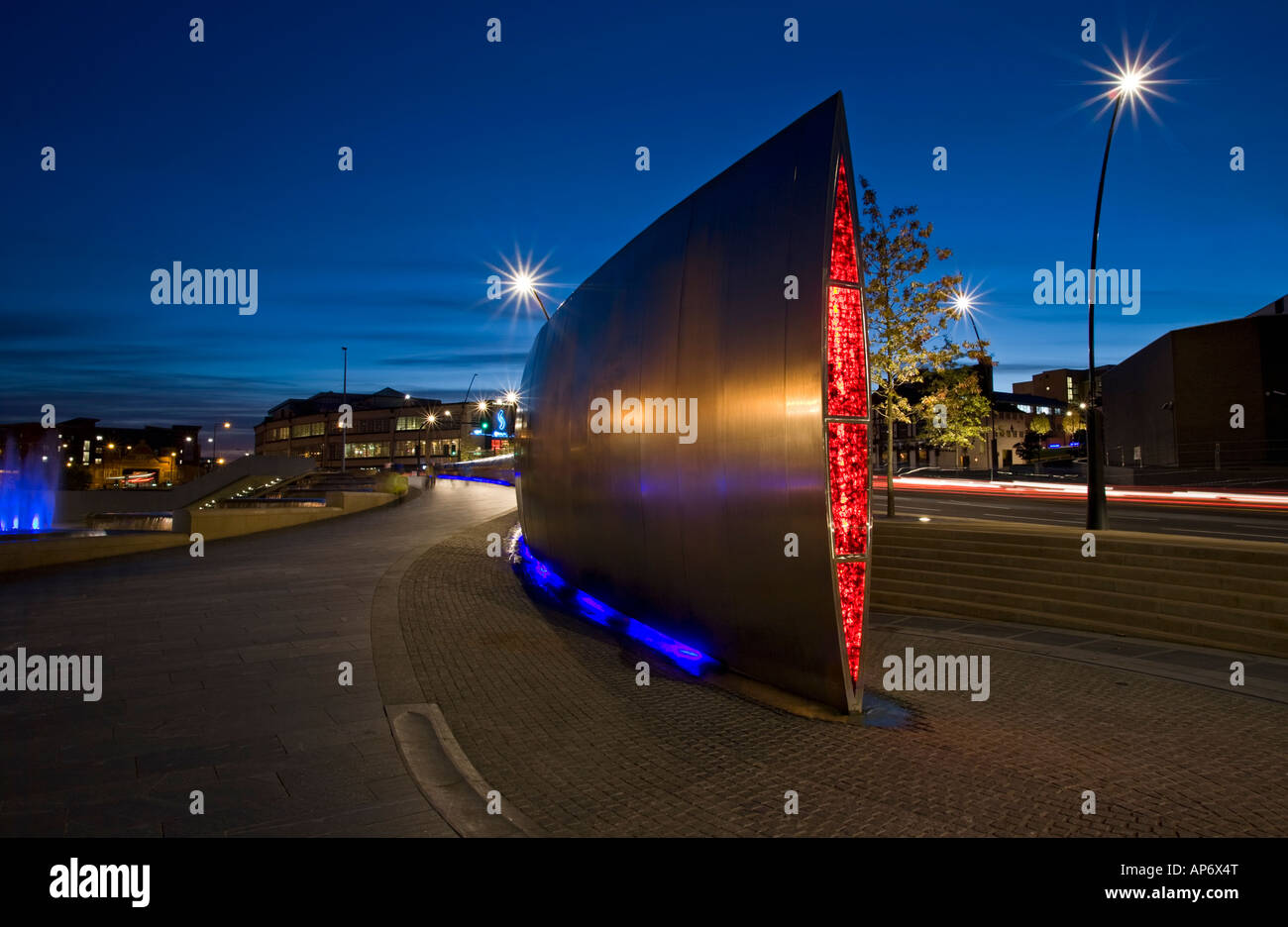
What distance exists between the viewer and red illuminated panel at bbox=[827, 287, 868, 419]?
7508 mm

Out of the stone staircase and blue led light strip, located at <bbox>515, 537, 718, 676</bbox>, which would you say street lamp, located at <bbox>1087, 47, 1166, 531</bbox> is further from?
blue led light strip, located at <bbox>515, 537, 718, 676</bbox>

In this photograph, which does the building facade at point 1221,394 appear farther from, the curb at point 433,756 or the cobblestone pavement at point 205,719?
the cobblestone pavement at point 205,719

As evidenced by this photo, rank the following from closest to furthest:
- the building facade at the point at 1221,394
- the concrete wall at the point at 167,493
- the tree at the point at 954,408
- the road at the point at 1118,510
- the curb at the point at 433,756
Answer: the curb at the point at 433,756 → the tree at the point at 954,408 → the road at the point at 1118,510 → the concrete wall at the point at 167,493 → the building facade at the point at 1221,394

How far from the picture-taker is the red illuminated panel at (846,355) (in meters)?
7.51

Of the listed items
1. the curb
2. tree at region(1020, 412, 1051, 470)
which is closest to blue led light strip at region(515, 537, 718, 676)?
the curb

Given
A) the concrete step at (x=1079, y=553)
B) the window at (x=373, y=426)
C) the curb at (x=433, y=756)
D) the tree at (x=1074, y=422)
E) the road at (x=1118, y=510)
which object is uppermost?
the window at (x=373, y=426)

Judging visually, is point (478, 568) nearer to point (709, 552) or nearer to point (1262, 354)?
point (709, 552)

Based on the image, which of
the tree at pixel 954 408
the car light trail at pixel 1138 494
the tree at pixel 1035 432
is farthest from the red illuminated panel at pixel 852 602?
the tree at pixel 1035 432

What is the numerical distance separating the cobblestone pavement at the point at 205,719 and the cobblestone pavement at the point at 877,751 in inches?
38.2

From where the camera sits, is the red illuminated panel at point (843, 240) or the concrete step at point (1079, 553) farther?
the concrete step at point (1079, 553)

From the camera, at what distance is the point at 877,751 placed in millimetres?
6281

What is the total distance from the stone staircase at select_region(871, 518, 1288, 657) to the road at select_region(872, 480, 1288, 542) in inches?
344

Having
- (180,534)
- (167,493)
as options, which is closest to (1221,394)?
(180,534)
